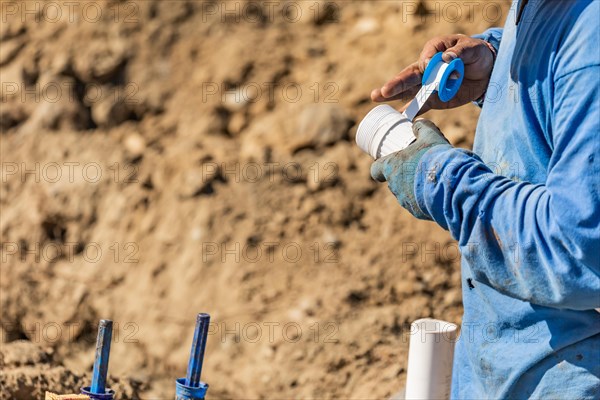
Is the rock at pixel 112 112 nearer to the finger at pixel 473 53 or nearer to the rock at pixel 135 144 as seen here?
the rock at pixel 135 144

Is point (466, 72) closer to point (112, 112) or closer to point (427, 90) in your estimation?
point (427, 90)

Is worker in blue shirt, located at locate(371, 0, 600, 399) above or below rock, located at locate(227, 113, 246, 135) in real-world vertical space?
below

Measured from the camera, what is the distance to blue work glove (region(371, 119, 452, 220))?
5.51 ft

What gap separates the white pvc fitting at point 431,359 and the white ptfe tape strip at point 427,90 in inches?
21.3

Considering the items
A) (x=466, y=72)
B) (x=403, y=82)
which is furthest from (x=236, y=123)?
(x=466, y=72)

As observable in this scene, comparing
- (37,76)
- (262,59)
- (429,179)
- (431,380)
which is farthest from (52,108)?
(429,179)

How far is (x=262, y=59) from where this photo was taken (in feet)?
17.8

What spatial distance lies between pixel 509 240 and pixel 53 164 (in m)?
4.36

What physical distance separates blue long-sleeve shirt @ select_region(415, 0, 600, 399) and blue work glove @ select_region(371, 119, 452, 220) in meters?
0.03

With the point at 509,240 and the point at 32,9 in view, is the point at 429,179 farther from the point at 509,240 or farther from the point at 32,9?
the point at 32,9

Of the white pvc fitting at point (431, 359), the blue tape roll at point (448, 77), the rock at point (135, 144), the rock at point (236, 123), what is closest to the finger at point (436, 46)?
the blue tape roll at point (448, 77)

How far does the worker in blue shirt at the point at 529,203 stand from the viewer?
1426 mm

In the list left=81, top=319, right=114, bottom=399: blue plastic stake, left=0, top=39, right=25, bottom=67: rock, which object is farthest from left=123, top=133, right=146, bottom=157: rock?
left=81, top=319, right=114, bottom=399: blue plastic stake

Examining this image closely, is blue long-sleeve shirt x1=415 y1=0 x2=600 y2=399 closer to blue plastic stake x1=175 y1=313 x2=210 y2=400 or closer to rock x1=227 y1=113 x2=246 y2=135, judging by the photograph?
blue plastic stake x1=175 y1=313 x2=210 y2=400
